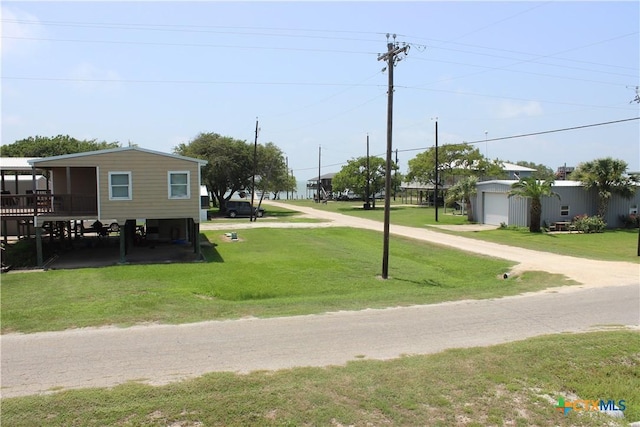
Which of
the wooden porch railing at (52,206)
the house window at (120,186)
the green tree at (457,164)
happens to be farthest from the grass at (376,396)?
the green tree at (457,164)

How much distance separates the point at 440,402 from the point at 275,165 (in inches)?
1946

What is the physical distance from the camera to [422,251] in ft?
81.7

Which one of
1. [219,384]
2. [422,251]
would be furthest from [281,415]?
[422,251]

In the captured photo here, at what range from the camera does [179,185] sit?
2164cm

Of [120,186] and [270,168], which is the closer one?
[120,186]

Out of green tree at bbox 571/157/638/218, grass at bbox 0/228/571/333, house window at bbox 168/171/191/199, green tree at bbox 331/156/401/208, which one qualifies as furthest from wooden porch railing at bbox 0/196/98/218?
green tree at bbox 331/156/401/208

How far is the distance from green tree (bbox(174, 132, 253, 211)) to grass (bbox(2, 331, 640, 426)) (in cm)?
4426

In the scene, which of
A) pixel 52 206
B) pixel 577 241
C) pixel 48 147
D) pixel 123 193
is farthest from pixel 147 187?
pixel 48 147

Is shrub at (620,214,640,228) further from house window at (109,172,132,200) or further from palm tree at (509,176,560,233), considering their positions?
house window at (109,172,132,200)

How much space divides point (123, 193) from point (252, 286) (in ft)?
28.4

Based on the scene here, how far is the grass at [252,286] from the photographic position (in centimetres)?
1171

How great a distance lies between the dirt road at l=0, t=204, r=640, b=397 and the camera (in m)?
7.60

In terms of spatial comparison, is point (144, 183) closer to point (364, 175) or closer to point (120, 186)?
point (120, 186)

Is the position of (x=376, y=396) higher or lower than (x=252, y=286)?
higher
